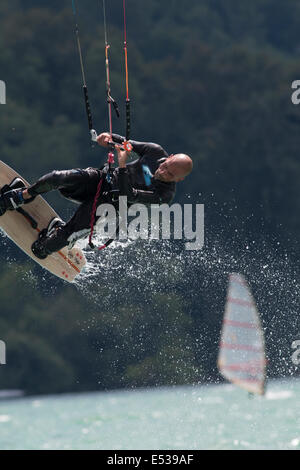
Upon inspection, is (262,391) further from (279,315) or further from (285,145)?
(285,145)

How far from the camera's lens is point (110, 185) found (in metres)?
8.73

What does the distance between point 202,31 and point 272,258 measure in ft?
42.2

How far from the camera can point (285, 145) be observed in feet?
101

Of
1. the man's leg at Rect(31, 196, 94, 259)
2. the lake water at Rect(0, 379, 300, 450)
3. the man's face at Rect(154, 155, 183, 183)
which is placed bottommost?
the lake water at Rect(0, 379, 300, 450)

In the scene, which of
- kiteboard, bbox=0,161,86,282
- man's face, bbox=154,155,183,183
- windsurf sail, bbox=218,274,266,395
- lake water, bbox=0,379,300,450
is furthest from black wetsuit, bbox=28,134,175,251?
windsurf sail, bbox=218,274,266,395

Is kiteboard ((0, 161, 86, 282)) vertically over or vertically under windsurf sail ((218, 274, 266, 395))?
over

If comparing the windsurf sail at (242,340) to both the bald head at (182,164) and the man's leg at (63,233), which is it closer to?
the man's leg at (63,233)

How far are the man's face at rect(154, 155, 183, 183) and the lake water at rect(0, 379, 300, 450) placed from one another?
5129 millimetres

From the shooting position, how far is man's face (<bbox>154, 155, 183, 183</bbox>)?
27.2ft

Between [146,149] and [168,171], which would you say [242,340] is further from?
[168,171]

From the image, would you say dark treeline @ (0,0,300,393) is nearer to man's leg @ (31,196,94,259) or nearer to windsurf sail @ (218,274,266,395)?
windsurf sail @ (218,274,266,395)

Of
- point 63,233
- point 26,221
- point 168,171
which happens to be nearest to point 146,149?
point 168,171
